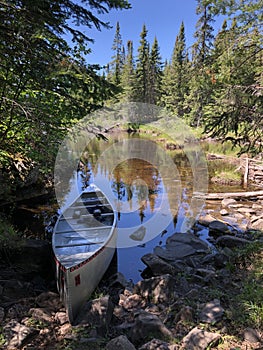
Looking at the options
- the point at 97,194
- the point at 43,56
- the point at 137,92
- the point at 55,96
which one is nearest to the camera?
the point at 43,56

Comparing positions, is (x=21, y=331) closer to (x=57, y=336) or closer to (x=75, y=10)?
(x=57, y=336)

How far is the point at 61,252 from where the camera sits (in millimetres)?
5168

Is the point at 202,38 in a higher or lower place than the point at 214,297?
higher

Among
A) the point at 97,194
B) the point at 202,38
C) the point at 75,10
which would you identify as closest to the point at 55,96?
the point at 75,10

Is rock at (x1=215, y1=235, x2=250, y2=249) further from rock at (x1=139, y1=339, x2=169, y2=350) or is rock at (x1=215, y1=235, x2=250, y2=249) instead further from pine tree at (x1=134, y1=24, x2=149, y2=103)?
pine tree at (x1=134, y1=24, x2=149, y2=103)

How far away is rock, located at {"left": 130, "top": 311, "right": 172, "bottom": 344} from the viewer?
3.14 m

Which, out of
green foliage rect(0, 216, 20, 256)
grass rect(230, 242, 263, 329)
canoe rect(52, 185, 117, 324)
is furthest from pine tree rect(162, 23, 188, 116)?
green foliage rect(0, 216, 20, 256)

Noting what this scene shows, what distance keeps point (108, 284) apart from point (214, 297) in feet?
7.44

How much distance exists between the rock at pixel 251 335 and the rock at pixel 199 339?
348 mm

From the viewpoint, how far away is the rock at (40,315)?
371cm

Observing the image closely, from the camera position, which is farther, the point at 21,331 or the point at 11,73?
the point at 11,73

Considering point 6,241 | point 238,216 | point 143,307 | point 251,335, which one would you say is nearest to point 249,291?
point 251,335

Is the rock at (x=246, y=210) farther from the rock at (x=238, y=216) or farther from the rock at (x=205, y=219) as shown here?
the rock at (x=205, y=219)

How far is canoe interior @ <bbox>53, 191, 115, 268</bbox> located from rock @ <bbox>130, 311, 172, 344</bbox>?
1575mm
